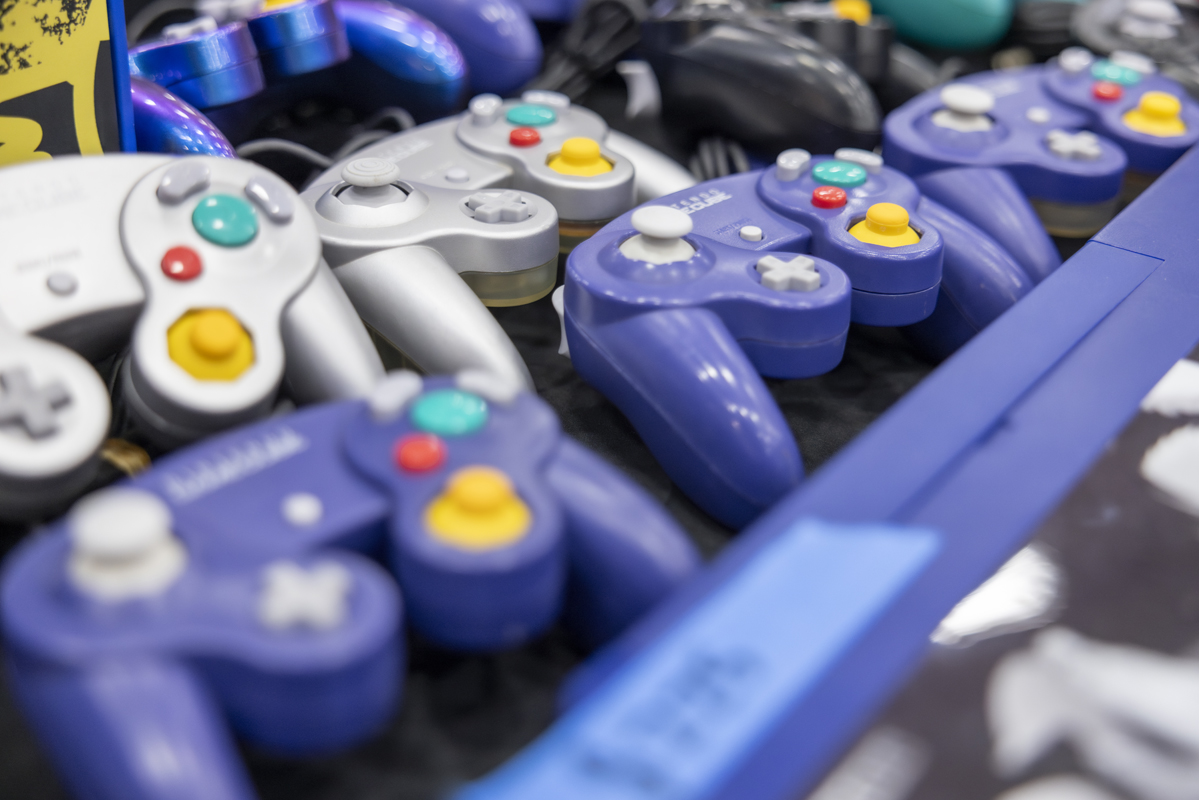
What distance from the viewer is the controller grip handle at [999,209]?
0.66 metres

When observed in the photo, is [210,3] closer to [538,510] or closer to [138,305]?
[138,305]

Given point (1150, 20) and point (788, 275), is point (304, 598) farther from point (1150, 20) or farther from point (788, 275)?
point (1150, 20)

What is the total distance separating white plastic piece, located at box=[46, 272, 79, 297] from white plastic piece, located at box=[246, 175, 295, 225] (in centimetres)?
9

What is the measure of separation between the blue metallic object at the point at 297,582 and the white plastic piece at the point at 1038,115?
53 cm

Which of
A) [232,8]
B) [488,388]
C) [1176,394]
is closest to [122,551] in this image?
[488,388]

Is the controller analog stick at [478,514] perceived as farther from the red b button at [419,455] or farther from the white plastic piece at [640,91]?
the white plastic piece at [640,91]

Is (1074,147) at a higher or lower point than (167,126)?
lower

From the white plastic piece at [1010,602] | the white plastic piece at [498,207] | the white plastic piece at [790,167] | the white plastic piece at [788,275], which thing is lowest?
the white plastic piece at [1010,602]

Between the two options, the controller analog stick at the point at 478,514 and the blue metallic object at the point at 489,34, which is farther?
the blue metallic object at the point at 489,34

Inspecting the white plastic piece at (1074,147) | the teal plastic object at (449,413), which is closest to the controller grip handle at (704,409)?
the teal plastic object at (449,413)

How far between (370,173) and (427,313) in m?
0.11

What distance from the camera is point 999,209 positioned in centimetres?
68

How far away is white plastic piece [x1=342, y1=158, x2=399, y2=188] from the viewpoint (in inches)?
23.0

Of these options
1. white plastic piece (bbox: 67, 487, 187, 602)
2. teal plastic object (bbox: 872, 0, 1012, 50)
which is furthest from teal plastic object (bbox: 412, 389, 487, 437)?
teal plastic object (bbox: 872, 0, 1012, 50)
